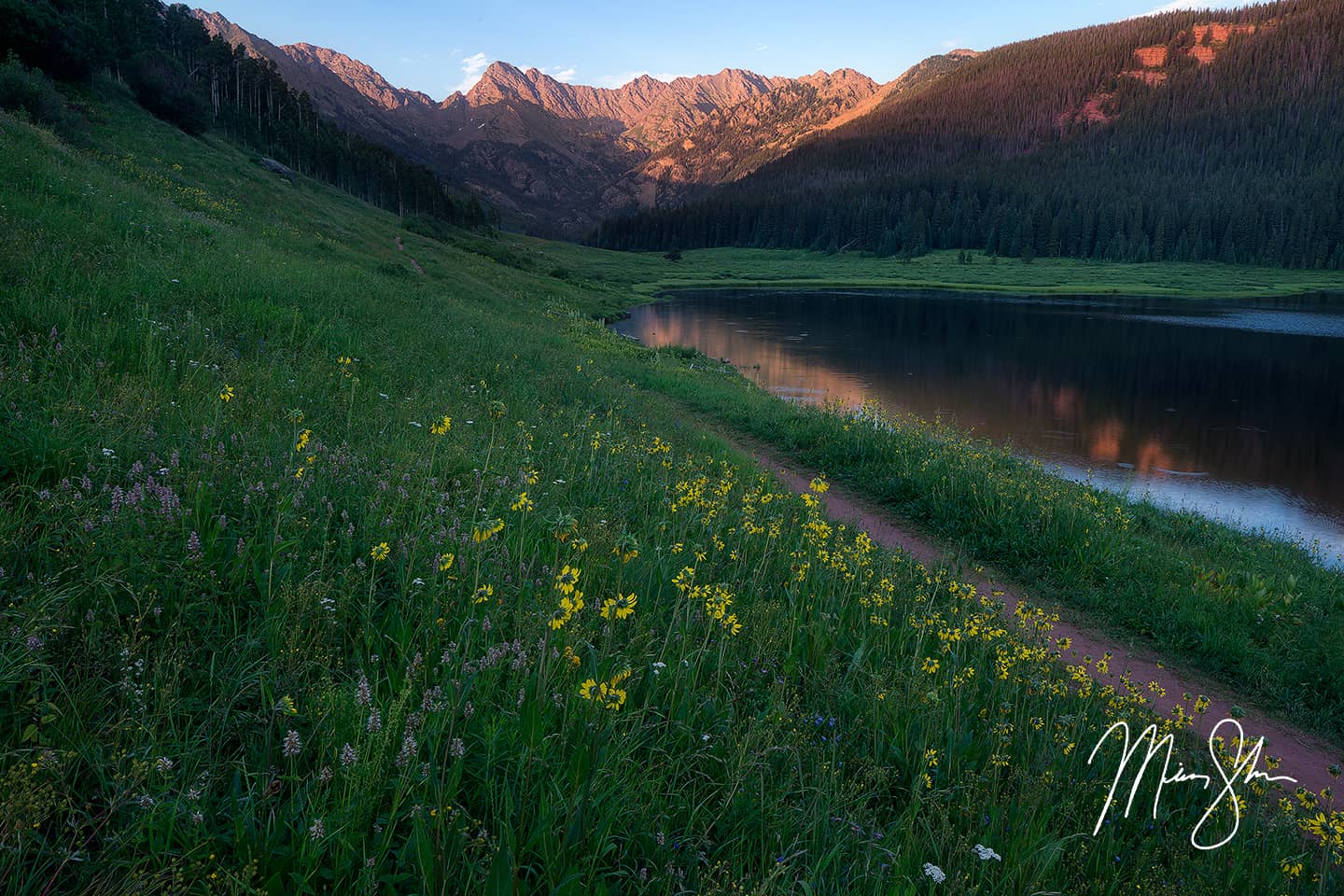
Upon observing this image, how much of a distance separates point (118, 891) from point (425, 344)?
12.2 meters

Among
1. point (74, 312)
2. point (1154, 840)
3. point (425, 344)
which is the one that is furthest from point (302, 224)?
point (1154, 840)

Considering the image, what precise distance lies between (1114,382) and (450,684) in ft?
137

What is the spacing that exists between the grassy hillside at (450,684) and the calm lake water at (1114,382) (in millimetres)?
15438

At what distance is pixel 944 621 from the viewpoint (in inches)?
245

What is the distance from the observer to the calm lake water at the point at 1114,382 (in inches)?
836

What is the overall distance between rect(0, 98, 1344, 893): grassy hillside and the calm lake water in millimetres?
15438

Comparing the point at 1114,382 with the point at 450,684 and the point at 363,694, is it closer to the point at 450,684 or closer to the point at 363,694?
the point at 450,684

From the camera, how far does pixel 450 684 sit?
3.16 meters

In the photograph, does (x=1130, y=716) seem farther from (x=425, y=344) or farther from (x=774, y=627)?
(x=425, y=344)

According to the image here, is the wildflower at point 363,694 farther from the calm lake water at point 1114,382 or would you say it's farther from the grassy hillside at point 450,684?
the calm lake water at point 1114,382
